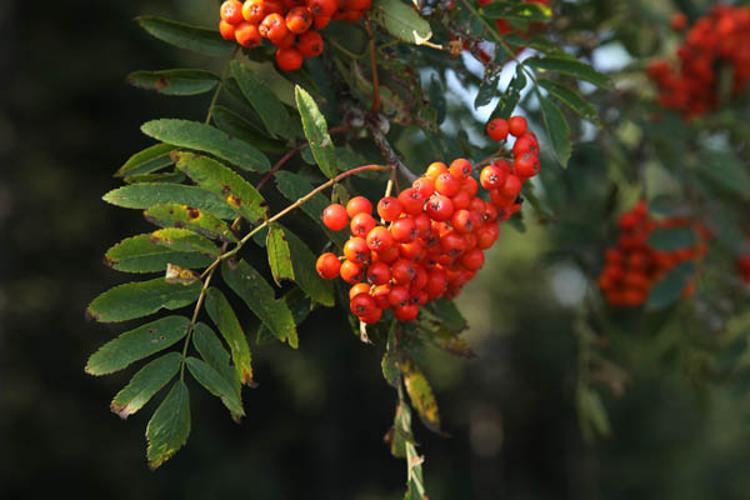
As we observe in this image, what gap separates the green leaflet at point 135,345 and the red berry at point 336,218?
30cm

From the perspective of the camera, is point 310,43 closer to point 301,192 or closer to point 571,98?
point 301,192

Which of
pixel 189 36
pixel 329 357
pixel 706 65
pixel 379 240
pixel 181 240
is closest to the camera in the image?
pixel 379 240

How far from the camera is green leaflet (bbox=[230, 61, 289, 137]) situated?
1.30 metres

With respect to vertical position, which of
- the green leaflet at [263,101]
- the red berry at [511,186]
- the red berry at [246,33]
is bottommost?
the red berry at [511,186]

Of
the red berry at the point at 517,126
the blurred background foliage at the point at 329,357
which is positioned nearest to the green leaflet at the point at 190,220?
the red berry at the point at 517,126

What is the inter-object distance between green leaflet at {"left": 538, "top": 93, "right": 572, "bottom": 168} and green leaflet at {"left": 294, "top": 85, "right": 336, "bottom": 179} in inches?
15.3

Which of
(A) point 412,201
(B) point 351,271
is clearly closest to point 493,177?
(A) point 412,201

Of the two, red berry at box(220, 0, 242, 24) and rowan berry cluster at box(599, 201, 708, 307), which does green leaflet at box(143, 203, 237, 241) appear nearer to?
red berry at box(220, 0, 242, 24)

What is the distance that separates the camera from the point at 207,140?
3.99 ft

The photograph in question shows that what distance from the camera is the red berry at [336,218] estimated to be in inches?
44.1

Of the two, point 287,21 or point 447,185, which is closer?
point 447,185

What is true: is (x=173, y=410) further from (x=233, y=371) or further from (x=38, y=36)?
(x=38, y=36)

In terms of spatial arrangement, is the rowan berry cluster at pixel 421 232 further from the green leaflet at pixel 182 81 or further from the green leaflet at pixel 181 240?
the green leaflet at pixel 182 81

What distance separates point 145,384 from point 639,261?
5.61ft
